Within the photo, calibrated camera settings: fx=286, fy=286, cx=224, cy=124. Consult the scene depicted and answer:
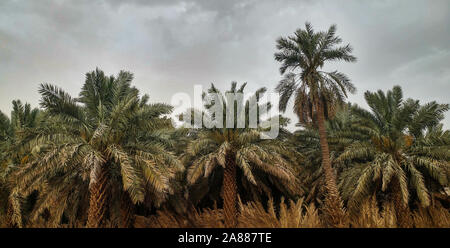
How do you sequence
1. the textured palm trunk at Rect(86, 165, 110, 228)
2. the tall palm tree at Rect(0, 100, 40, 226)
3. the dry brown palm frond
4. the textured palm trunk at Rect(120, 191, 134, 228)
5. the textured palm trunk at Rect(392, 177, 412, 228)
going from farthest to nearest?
the tall palm tree at Rect(0, 100, 40, 226), the textured palm trunk at Rect(392, 177, 412, 228), the textured palm trunk at Rect(120, 191, 134, 228), the textured palm trunk at Rect(86, 165, 110, 228), the dry brown palm frond

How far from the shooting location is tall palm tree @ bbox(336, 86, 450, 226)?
13125 millimetres

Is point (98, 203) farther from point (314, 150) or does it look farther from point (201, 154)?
point (314, 150)

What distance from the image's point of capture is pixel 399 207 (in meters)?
13.5

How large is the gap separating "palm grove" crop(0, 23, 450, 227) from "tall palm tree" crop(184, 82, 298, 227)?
6cm

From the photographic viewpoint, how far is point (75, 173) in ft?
40.4

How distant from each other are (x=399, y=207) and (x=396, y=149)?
2756 millimetres

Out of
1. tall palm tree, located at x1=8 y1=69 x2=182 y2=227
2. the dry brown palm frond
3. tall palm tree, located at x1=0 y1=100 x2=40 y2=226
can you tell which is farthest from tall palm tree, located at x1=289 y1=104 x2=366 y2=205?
tall palm tree, located at x1=0 y1=100 x2=40 y2=226

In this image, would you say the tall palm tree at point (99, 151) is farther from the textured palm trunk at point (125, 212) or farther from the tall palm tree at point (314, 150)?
the tall palm tree at point (314, 150)

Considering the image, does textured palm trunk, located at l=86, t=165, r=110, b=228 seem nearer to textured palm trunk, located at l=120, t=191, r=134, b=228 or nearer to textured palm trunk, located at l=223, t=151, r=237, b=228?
textured palm trunk, located at l=120, t=191, r=134, b=228

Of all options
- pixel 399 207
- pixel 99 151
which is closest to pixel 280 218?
pixel 99 151

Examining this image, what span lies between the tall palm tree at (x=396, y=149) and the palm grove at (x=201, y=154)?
5 cm

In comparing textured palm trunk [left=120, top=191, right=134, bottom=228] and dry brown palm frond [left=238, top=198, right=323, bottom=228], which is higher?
dry brown palm frond [left=238, top=198, right=323, bottom=228]
